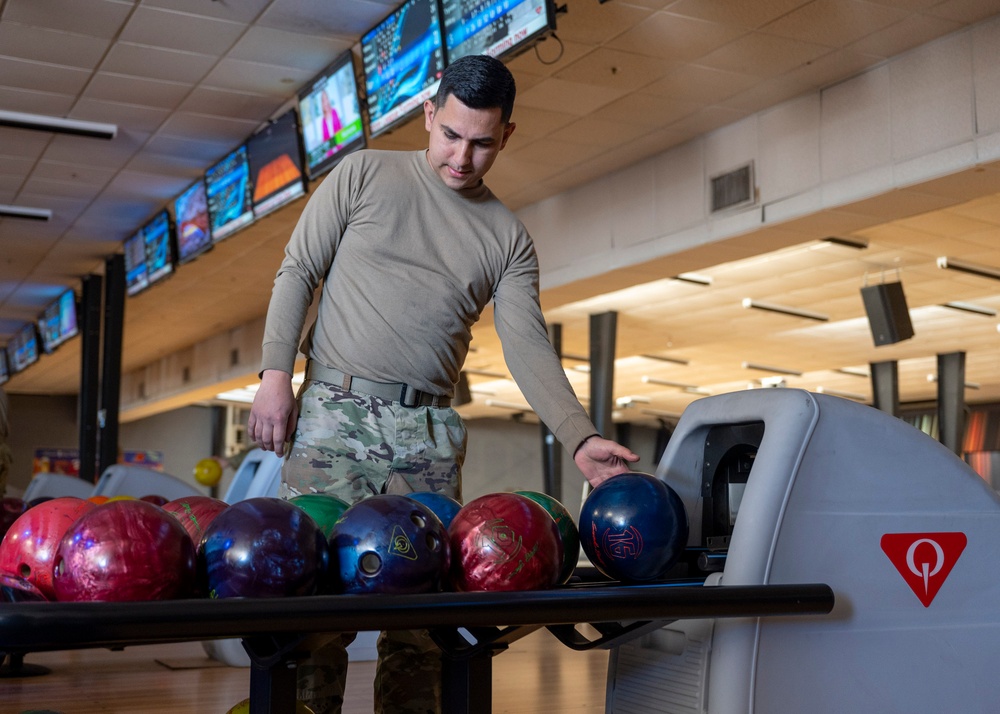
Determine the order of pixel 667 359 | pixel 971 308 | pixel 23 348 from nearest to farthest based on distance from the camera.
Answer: pixel 971 308 → pixel 23 348 → pixel 667 359

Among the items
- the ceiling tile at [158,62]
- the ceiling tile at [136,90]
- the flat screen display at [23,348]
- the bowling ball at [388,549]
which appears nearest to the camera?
the bowling ball at [388,549]

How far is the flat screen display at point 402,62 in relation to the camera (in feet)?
14.7

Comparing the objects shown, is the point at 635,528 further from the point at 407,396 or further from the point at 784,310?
the point at 784,310

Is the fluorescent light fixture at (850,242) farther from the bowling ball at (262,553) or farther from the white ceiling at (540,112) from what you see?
the bowling ball at (262,553)

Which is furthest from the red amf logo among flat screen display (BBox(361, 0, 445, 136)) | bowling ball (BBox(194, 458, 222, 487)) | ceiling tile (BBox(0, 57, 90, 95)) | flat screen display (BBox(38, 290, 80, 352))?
flat screen display (BBox(38, 290, 80, 352))

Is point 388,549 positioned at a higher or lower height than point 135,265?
lower

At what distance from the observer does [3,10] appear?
5.17 meters

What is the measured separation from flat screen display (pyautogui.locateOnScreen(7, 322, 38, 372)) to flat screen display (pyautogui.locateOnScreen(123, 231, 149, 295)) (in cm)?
437

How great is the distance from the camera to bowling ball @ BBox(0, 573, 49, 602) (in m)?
1.60

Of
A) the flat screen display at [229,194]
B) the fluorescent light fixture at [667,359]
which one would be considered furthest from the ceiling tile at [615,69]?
the fluorescent light fixture at [667,359]

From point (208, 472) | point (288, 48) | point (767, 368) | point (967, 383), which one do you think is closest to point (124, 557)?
point (288, 48)

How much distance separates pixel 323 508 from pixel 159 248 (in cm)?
693

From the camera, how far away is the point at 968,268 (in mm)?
8445

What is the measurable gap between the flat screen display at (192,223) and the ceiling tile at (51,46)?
1534 mm
